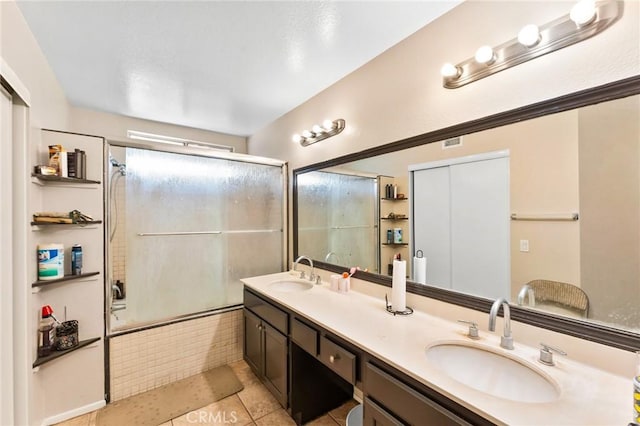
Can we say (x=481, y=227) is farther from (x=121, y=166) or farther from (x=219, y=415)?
(x=121, y=166)

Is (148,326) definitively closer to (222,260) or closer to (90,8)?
(222,260)

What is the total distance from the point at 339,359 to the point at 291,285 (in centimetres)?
108

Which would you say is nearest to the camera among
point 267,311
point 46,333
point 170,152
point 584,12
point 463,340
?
point 584,12

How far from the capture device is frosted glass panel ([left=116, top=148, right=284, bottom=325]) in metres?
2.14

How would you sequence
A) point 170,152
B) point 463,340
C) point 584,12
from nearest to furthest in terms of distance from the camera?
1. point 584,12
2. point 463,340
3. point 170,152

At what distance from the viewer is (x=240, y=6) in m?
1.39

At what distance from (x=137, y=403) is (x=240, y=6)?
2.73 metres

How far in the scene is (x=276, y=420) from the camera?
1765mm

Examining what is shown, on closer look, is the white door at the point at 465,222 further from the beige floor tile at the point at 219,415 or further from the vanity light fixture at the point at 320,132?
the beige floor tile at the point at 219,415

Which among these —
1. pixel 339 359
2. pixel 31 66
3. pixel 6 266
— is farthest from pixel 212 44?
pixel 339 359

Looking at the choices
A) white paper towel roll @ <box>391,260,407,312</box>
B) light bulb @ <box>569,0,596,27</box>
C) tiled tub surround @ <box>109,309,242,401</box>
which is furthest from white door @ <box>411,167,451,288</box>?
tiled tub surround @ <box>109,309,242,401</box>

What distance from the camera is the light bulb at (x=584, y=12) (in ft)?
3.11

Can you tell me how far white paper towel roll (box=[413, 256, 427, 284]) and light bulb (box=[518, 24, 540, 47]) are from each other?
1.11 m

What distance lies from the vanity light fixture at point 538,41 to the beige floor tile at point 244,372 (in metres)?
2.58
